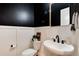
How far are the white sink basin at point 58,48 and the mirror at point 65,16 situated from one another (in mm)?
260

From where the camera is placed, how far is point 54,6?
5.09 ft

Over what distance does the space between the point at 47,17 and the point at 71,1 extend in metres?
0.35

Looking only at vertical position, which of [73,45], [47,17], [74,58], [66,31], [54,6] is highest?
[54,6]

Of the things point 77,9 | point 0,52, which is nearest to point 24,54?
point 0,52

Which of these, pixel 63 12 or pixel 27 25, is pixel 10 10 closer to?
pixel 27 25

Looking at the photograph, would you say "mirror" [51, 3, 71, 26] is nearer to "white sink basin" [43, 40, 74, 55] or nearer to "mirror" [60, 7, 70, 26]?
"mirror" [60, 7, 70, 26]

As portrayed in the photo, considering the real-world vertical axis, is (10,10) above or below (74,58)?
above

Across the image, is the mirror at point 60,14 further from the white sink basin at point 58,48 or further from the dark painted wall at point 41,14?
the white sink basin at point 58,48

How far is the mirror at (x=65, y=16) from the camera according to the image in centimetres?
151

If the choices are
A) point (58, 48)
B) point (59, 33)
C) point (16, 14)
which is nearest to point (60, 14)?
point (59, 33)

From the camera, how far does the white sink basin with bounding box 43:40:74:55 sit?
1.37 metres

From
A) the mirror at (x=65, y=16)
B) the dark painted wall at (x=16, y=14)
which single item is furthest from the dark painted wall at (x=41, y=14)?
the mirror at (x=65, y=16)

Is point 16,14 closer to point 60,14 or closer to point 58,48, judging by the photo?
point 60,14

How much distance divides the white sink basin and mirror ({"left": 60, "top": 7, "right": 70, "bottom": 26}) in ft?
0.85
